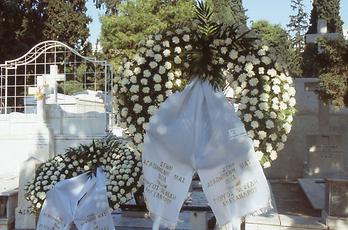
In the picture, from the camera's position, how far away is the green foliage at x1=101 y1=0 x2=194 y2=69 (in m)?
26.7

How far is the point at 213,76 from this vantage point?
4.34 m

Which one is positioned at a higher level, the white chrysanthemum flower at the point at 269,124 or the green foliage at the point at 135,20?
the green foliage at the point at 135,20

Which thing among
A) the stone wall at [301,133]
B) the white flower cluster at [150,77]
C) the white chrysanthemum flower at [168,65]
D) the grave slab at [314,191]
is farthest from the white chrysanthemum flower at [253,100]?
the stone wall at [301,133]

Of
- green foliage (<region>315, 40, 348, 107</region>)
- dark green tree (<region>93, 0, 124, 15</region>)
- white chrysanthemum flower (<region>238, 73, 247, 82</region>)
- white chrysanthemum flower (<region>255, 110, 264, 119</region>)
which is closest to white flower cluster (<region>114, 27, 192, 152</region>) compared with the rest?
white chrysanthemum flower (<region>238, 73, 247, 82</region>)

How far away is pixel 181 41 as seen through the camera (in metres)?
4.62

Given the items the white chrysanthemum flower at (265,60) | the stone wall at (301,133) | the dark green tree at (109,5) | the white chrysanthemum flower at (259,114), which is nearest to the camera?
the white chrysanthemum flower at (259,114)

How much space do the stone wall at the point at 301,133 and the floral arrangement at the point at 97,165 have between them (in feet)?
26.7

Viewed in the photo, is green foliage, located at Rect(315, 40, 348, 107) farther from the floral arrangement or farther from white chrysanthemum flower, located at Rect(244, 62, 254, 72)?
white chrysanthemum flower, located at Rect(244, 62, 254, 72)

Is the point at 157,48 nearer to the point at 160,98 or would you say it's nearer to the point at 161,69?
the point at 161,69

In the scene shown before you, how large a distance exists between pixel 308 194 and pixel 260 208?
7.71 metres

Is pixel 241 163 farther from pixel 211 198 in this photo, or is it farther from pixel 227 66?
pixel 227 66

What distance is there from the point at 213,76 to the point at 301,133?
11.0m

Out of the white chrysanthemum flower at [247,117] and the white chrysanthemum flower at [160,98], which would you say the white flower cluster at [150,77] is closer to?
the white chrysanthemum flower at [160,98]

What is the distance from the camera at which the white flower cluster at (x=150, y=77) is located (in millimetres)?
4598
